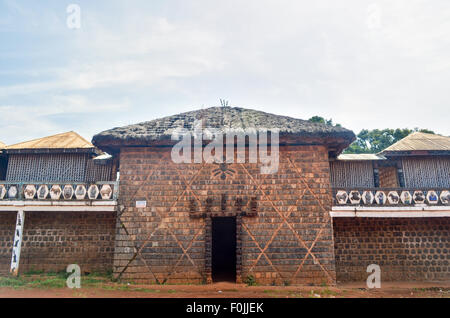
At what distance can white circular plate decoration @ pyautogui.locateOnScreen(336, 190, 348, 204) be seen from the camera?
34.3ft

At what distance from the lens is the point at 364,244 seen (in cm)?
1152

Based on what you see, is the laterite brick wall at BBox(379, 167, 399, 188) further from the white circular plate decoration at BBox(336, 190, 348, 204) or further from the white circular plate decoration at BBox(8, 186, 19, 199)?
the white circular plate decoration at BBox(8, 186, 19, 199)

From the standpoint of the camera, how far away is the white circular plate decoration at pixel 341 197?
10.5 metres

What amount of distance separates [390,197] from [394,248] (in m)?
2.19

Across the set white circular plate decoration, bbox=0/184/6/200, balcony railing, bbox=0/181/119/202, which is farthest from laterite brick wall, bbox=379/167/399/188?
white circular plate decoration, bbox=0/184/6/200

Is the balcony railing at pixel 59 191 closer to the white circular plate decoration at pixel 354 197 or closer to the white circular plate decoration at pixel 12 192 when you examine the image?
the white circular plate decoration at pixel 12 192

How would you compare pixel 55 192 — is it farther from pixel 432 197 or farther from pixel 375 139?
pixel 375 139

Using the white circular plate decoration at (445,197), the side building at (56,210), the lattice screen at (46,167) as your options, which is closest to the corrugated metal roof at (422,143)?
the white circular plate decoration at (445,197)

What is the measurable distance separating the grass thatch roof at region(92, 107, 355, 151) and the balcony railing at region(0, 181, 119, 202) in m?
1.40

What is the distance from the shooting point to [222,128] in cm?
1039

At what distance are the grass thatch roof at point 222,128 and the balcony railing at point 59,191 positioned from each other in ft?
4.60

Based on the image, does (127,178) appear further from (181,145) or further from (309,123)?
(309,123)

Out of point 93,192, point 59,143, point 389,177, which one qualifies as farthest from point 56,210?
point 389,177
